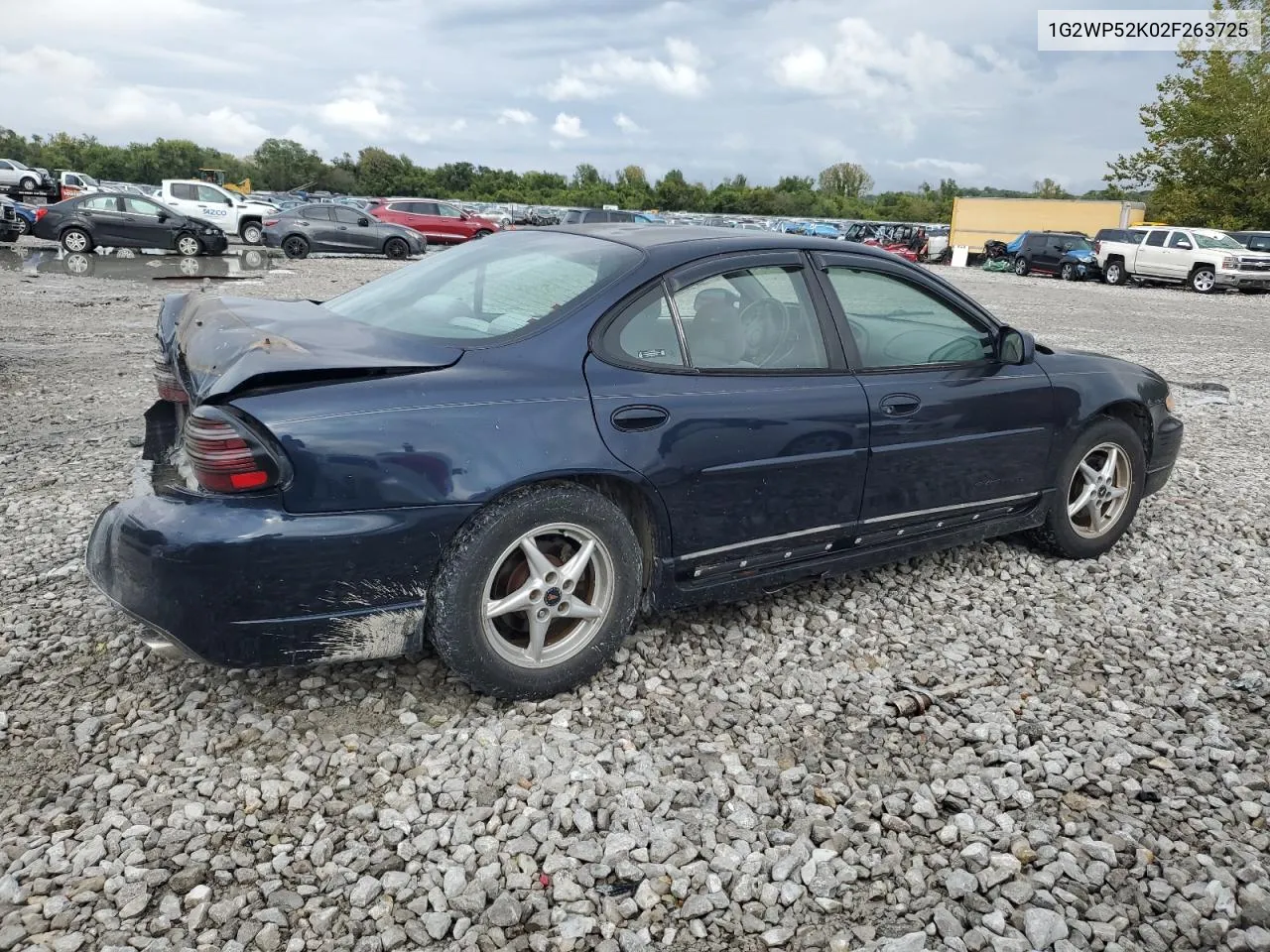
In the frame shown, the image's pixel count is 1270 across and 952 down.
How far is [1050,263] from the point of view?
103ft

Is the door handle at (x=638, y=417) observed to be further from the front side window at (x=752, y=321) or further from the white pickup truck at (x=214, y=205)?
the white pickup truck at (x=214, y=205)

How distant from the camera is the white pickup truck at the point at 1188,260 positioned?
26125 mm

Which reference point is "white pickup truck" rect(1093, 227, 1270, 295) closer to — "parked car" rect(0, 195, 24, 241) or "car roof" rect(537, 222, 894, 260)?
"car roof" rect(537, 222, 894, 260)

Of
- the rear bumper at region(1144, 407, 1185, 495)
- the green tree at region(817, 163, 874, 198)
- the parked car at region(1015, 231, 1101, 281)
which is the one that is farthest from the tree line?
the rear bumper at region(1144, 407, 1185, 495)

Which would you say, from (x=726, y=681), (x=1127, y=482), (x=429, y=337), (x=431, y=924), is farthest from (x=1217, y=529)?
(x=431, y=924)

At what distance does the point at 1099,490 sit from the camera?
184 inches

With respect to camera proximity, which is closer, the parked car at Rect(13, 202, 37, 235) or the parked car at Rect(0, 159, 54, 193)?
the parked car at Rect(13, 202, 37, 235)

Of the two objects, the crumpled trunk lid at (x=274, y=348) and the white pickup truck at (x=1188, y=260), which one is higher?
the white pickup truck at (x=1188, y=260)

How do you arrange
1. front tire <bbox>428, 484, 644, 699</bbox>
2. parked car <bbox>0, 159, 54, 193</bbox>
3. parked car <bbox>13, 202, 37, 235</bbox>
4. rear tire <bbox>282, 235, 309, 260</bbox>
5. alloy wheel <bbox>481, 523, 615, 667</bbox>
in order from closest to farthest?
front tire <bbox>428, 484, 644, 699</bbox> < alloy wheel <bbox>481, 523, 615, 667</bbox> < parked car <bbox>13, 202, 37, 235</bbox> < rear tire <bbox>282, 235, 309, 260</bbox> < parked car <bbox>0, 159, 54, 193</bbox>

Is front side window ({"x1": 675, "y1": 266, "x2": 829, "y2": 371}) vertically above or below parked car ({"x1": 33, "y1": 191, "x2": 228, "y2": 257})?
below

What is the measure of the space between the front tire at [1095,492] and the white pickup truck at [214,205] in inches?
992

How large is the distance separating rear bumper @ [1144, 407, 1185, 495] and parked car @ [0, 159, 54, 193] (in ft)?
119

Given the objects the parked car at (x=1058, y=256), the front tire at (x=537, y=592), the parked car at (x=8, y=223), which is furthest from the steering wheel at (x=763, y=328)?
the parked car at (x=1058, y=256)

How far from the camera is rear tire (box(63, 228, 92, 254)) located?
2078 cm
